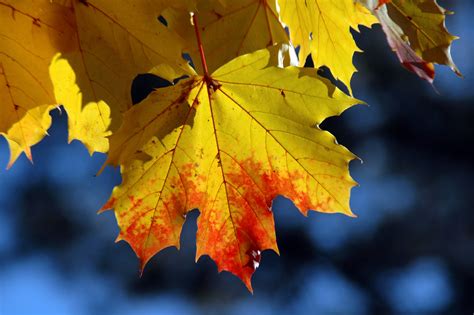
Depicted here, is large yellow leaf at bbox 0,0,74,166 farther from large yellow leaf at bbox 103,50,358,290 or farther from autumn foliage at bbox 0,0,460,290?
large yellow leaf at bbox 103,50,358,290

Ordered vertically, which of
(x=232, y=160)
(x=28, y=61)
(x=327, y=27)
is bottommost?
(x=232, y=160)

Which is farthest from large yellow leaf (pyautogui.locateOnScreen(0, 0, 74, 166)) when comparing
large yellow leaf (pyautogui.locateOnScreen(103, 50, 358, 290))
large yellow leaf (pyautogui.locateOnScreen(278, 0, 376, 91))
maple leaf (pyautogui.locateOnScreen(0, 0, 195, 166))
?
large yellow leaf (pyautogui.locateOnScreen(278, 0, 376, 91))

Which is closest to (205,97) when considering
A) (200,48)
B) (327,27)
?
(200,48)

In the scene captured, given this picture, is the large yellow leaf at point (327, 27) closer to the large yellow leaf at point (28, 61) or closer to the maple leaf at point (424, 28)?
the maple leaf at point (424, 28)

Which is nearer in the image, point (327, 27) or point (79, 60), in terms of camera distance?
point (79, 60)

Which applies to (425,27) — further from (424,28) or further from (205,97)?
(205,97)

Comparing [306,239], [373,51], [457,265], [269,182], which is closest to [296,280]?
[306,239]

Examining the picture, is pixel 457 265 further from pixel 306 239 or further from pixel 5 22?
pixel 5 22
